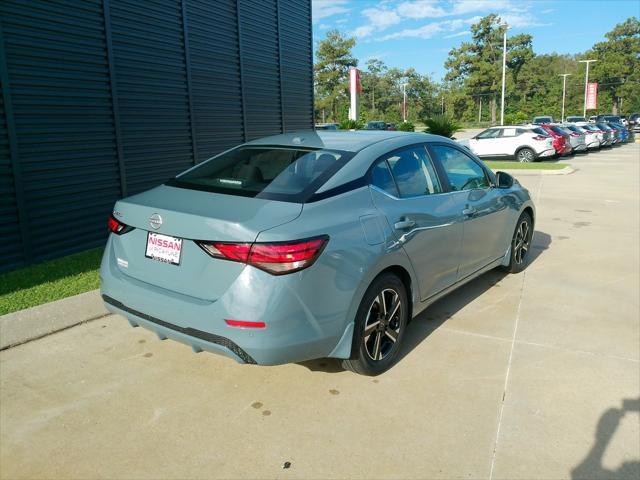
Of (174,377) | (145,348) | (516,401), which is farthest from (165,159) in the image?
(516,401)

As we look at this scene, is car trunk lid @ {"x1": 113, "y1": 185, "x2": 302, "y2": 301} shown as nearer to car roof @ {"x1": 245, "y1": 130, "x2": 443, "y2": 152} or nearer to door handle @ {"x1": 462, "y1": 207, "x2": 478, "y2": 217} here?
car roof @ {"x1": 245, "y1": 130, "x2": 443, "y2": 152}

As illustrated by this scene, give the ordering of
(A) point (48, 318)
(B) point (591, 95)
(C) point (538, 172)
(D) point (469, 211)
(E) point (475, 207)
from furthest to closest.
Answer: (B) point (591, 95) → (C) point (538, 172) → (E) point (475, 207) → (D) point (469, 211) → (A) point (48, 318)

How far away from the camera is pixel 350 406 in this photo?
3143 mm

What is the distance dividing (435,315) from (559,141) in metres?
19.3

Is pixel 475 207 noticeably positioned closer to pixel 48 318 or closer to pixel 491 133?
pixel 48 318

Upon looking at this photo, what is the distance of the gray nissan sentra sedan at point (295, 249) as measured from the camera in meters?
2.74

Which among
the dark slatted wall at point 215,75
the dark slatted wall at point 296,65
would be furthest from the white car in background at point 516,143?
the dark slatted wall at point 215,75

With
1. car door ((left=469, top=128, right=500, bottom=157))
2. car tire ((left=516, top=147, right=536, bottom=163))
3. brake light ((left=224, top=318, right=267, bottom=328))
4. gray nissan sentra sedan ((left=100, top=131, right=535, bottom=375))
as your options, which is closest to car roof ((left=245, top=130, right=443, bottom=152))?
gray nissan sentra sedan ((left=100, top=131, right=535, bottom=375))

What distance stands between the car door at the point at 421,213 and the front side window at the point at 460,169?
8.6 inches

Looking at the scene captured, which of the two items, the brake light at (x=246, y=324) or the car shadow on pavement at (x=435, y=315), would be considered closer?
the brake light at (x=246, y=324)

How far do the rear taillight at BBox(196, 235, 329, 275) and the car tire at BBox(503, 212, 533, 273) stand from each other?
3399 millimetres

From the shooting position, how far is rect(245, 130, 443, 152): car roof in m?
3.70

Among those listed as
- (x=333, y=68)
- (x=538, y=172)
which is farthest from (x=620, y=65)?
(x=538, y=172)

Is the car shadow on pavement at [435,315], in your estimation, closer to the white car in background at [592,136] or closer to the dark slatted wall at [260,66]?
the dark slatted wall at [260,66]
